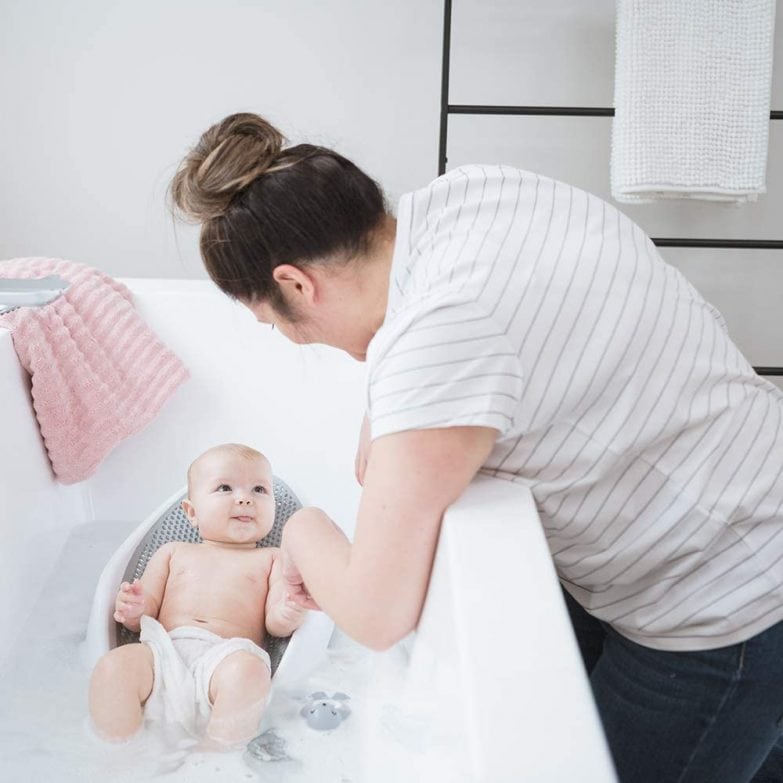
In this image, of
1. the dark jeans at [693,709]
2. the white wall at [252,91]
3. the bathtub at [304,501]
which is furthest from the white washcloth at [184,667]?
the white wall at [252,91]

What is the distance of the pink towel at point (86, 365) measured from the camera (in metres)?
1.71

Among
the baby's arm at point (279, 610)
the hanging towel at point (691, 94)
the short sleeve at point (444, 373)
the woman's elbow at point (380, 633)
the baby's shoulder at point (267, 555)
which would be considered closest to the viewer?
the short sleeve at point (444, 373)

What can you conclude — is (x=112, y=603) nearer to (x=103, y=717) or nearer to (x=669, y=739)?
(x=103, y=717)

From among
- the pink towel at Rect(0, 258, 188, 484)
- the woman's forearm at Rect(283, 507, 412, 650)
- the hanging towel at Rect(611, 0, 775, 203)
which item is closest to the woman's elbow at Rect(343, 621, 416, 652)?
the woman's forearm at Rect(283, 507, 412, 650)

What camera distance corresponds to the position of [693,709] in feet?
3.19

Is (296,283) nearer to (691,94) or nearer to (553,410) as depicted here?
(553,410)

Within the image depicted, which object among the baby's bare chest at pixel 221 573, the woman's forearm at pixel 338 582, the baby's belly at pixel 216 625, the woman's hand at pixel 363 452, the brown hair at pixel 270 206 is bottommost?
the baby's belly at pixel 216 625

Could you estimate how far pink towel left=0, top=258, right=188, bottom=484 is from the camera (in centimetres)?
171

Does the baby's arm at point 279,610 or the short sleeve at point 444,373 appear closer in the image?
the short sleeve at point 444,373

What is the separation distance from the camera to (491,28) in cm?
224

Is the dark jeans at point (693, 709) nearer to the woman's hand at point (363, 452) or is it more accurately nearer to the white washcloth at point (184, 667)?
the woman's hand at point (363, 452)

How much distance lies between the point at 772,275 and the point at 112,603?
181 cm

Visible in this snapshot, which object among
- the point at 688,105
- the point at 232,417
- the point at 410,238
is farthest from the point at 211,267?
the point at 688,105

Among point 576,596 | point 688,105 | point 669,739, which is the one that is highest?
point 688,105
